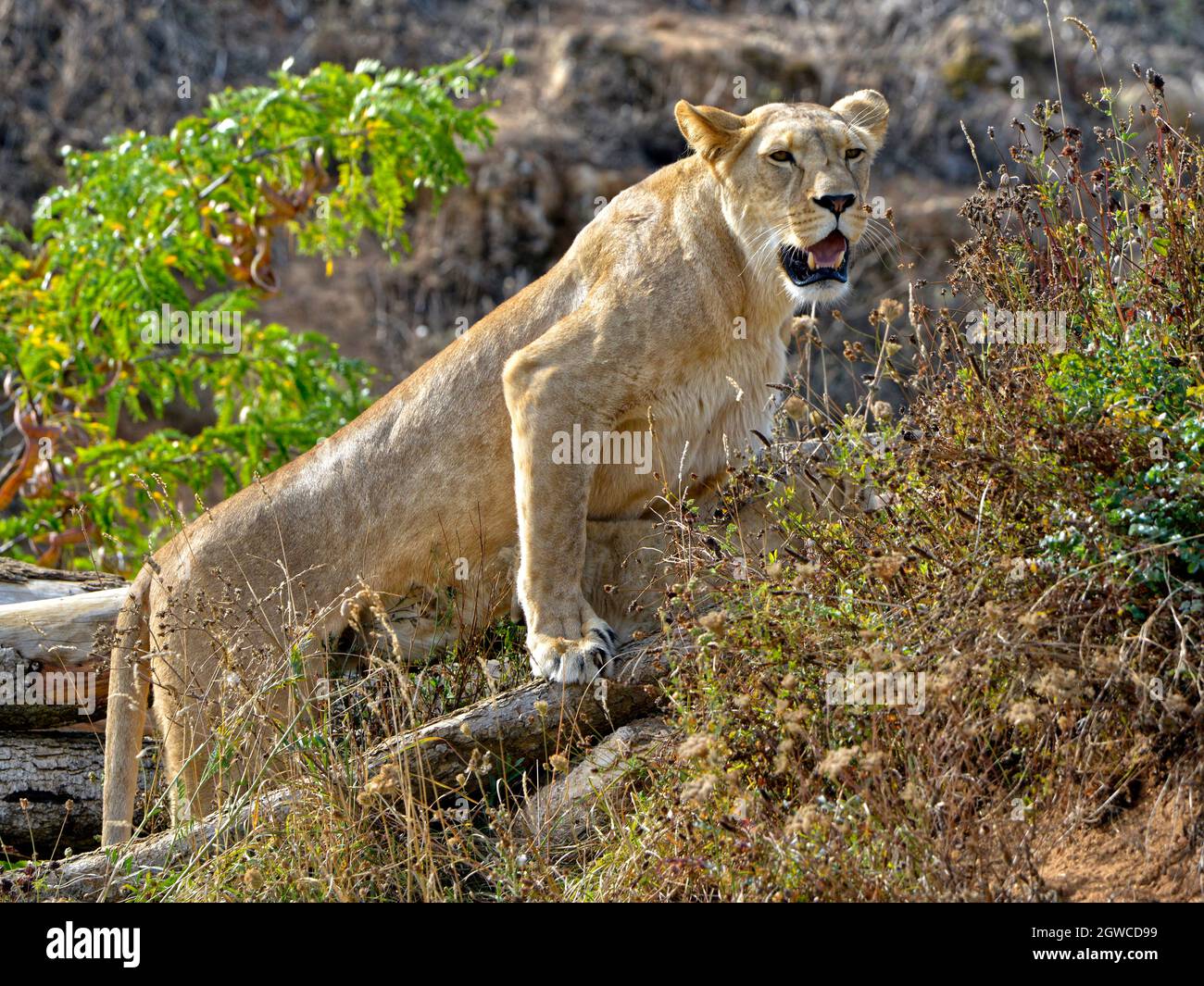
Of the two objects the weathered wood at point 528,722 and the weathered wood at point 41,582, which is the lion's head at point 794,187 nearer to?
the weathered wood at point 528,722

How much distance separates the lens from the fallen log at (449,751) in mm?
4309

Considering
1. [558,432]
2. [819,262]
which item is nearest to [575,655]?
[558,432]

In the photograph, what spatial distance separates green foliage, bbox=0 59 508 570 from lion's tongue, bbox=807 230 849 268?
10.9ft

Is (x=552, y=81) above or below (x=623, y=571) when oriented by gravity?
above

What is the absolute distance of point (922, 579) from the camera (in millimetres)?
4102

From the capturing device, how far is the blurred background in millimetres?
14547

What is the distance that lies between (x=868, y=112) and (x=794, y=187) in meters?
0.67

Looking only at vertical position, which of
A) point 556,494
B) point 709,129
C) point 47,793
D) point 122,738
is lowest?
point 47,793

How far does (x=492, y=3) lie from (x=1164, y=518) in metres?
14.9

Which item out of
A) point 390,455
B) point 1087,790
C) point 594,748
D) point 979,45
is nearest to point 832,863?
point 1087,790

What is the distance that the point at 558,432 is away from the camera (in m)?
4.99

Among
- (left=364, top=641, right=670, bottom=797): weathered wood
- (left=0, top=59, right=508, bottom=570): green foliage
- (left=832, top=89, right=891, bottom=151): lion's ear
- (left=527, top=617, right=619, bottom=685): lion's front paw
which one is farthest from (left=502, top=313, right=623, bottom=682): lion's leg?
(left=0, top=59, right=508, bottom=570): green foliage

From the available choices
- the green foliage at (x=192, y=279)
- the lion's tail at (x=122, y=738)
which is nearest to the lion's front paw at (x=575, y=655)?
the lion's tail at (x=122, y=738)

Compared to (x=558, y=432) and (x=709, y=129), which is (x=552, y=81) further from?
(x=558, y=432)
